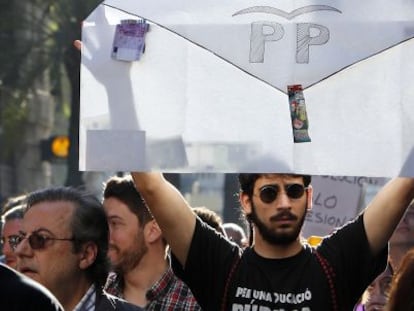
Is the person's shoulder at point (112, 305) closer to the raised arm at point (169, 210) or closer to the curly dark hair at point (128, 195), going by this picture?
the raised arm at point (169, 210)

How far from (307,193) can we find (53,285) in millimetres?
1043

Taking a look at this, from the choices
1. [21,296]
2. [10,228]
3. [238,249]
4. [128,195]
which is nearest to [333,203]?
[10,228]

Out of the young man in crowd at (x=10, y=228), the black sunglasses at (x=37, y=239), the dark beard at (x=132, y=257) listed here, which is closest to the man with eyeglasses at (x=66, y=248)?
the black sunglasses at (x=37, y=239)

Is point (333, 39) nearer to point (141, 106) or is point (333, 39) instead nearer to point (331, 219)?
point (141, 106)

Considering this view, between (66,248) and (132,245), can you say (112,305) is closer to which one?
(66,248)

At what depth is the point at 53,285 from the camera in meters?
5.51

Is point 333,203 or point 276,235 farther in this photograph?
point 333,203

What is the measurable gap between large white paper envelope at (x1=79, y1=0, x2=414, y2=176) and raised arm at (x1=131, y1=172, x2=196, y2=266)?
1.05 feet

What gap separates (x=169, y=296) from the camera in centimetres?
662

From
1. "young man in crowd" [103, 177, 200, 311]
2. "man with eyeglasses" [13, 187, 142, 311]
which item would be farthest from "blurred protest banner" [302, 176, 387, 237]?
"man with eyeglasses" [13, 187, 142, 311]

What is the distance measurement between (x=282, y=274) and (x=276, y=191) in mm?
325

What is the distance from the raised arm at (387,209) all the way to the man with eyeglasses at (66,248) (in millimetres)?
964

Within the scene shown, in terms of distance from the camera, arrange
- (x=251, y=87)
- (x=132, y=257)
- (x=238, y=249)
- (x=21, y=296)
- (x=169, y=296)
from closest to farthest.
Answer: (x=21, y=296)
(x=251, y=87)
(x=238, y=249)
(x=169, y=296)
(x=132, y=257)

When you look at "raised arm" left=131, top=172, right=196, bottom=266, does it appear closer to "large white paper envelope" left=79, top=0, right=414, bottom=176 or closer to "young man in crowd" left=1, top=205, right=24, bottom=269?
"large white paper envelope" left=79, top=0, right=414, bottom=176
